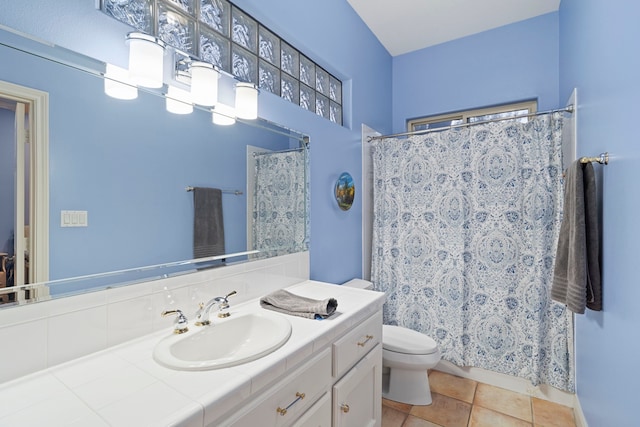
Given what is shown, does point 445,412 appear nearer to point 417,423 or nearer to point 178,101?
point 417,423

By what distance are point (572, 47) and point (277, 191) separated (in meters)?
2.04

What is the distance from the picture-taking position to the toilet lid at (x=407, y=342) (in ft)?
6.35

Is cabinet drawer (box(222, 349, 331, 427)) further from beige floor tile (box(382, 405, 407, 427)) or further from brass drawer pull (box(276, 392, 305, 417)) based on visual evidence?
beige floor tile (box(382, 405, 407, 427))

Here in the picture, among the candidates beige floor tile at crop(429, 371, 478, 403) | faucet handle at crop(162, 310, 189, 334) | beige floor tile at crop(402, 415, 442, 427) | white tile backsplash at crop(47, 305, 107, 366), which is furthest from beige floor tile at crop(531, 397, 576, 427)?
white tile backsplash at crop(47, 305, 107, 366)

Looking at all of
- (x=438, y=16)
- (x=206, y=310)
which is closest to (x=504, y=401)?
(x=206, y=310)

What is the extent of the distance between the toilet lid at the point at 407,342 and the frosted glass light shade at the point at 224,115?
1.64 meters

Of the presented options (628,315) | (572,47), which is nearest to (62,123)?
(628,315)

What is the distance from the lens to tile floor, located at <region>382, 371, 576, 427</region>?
184 cm

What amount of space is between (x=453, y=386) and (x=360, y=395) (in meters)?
1.16

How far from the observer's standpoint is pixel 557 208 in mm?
1958

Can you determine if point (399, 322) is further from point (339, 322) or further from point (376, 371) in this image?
point (339, 322)

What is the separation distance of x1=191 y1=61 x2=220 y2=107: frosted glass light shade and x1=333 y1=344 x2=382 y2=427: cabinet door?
1.29 metres

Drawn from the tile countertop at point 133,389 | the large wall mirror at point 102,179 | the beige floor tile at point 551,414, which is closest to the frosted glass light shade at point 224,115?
the large wall mirror at point 102,179

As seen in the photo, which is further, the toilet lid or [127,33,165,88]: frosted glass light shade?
the toilet lid
